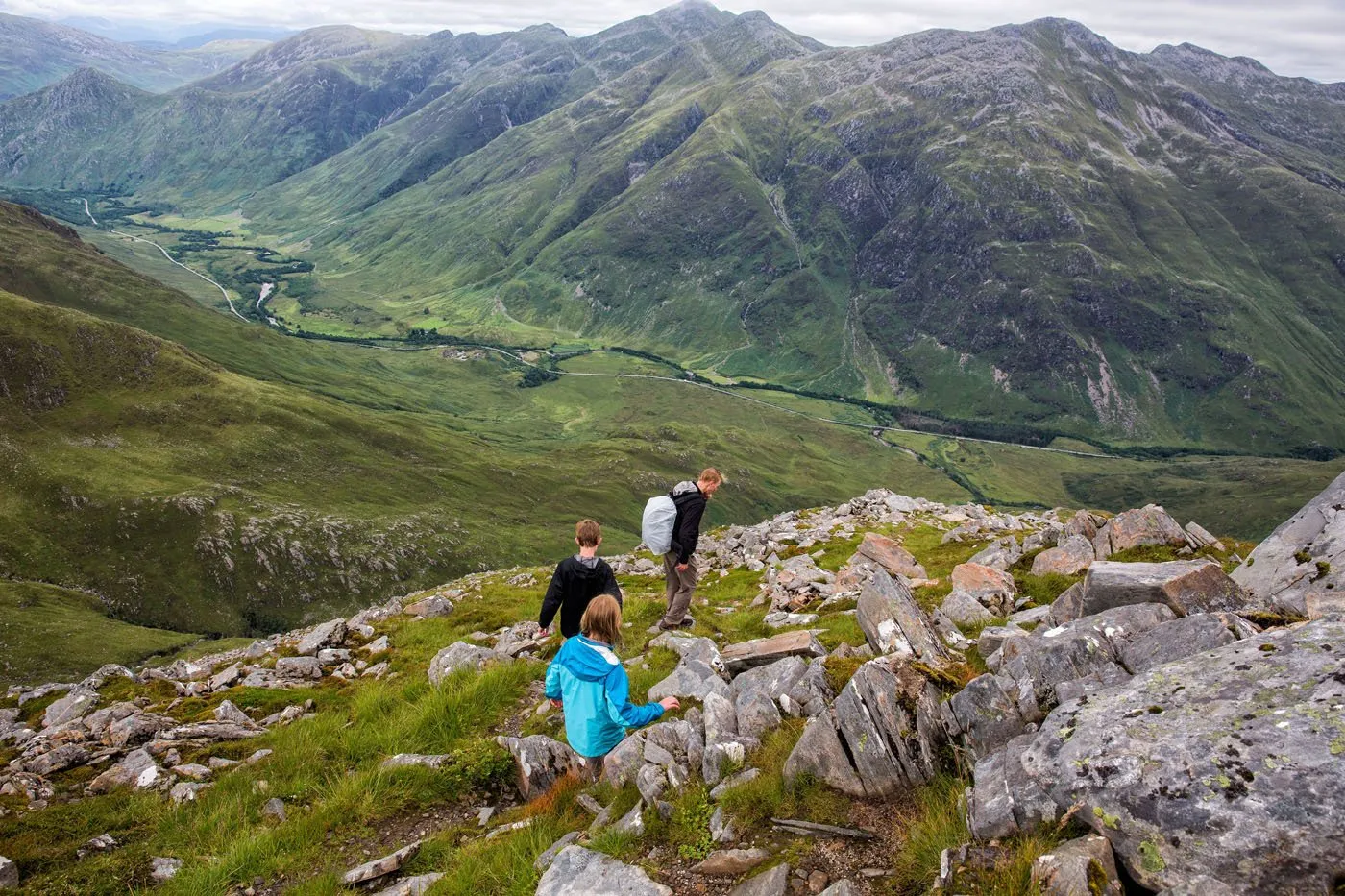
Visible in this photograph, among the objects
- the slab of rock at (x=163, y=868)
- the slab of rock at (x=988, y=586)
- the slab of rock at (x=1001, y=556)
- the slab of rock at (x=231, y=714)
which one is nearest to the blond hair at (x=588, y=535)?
the slab of rock at (x=163, y=868)

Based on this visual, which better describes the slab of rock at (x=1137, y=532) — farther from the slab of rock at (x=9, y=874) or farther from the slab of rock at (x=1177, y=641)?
the slab of rock at (x=9, y=874)

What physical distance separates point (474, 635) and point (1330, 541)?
24638mm

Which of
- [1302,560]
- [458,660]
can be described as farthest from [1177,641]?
[458,660]

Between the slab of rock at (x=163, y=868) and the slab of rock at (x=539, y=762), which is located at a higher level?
the slab of rock at (x=539, y=762)

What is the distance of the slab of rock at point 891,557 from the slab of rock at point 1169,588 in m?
15.3

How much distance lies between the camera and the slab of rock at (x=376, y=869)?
10289 mm

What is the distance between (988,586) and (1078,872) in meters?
17.0

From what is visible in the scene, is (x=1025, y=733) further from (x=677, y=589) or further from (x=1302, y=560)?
(x=677, y=589)

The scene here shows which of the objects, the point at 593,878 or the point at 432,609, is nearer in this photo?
the point at 593,878

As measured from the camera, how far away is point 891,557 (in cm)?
3066

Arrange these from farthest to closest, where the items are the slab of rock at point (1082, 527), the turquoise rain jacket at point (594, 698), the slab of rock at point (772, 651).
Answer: the slab of rock at point (1082, 527) < the slab of rock at point (772, 651) < the turquoise rain jacket at point (594, 698)

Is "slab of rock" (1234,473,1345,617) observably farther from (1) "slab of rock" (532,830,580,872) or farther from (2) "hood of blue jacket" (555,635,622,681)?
(1) "slab of rock" (532,830,580,872)

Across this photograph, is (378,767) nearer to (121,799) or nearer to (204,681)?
(121,799)

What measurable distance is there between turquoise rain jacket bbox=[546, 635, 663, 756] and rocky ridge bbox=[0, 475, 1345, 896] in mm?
493
